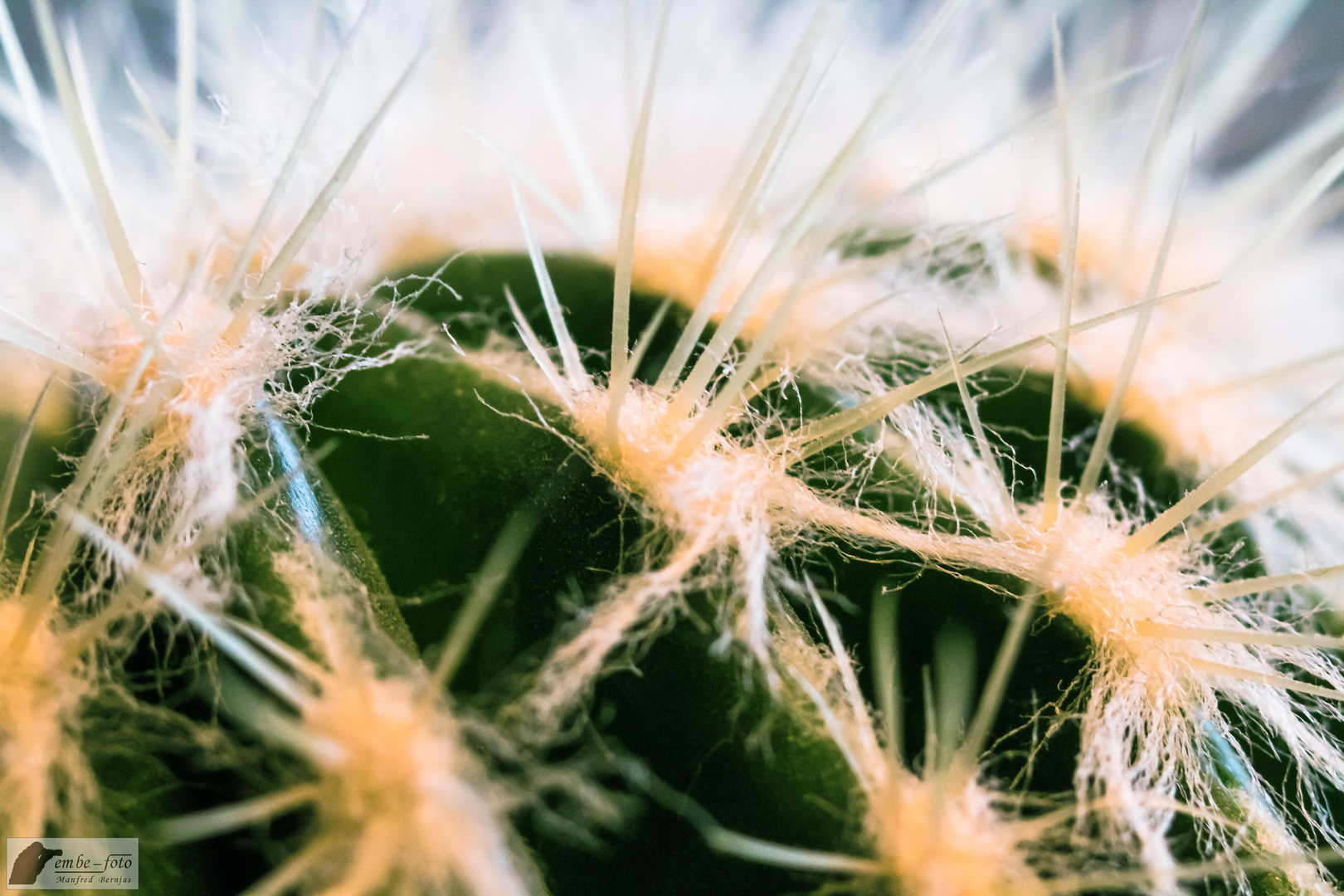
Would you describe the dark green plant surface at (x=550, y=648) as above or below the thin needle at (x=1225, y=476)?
below

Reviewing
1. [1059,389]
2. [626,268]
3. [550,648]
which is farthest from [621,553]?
[1059,389]

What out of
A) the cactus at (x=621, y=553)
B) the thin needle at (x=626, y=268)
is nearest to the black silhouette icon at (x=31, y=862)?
the cactus at (x=621, y=553)

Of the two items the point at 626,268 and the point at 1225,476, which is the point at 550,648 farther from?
the point at 1225,476

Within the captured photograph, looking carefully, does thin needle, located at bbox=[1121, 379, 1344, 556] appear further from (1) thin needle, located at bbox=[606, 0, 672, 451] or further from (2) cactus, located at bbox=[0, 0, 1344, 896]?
(1) thin needle, located at bbox=[606, 0, 672, 451]

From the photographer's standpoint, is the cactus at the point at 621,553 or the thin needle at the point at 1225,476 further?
the thin needle at the point at 1225,476

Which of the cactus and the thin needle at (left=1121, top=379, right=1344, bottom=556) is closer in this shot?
the cactus

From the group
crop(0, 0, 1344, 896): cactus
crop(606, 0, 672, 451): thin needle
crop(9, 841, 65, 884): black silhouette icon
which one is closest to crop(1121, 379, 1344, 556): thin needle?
crop(0, 0, 1344, 896): cactus

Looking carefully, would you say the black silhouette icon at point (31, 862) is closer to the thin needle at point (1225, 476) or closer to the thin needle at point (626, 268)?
the thin needle at point (626, 268)

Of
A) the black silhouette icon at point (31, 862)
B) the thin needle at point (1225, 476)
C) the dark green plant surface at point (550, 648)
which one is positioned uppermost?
the thin needle at point (1225, 476)
